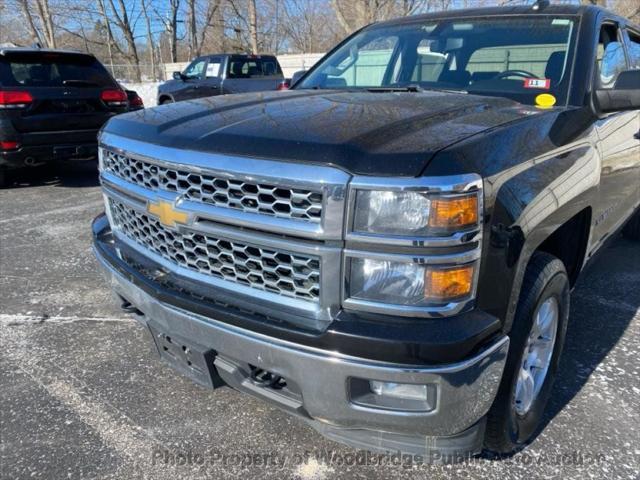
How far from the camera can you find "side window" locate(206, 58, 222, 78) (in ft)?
44.4

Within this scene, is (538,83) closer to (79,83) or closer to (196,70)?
(79,83)

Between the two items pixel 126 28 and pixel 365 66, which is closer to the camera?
pixel 365 66

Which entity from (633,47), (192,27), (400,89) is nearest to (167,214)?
(400,89)

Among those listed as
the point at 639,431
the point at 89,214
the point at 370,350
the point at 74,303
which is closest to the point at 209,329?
the point at 370,350

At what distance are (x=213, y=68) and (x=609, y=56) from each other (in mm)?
11903

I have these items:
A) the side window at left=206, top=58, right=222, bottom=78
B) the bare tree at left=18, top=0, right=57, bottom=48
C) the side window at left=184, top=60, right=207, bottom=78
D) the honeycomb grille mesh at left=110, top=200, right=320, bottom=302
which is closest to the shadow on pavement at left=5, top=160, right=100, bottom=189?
the side window at left=206, top=58, right=222, bottom=78

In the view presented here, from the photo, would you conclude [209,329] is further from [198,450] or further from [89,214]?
[89,214]

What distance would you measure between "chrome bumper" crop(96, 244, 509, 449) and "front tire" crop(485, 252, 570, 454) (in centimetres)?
19

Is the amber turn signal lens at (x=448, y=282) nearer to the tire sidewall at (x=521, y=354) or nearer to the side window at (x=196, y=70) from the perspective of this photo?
the tire sidewall at (x=521, y=354)

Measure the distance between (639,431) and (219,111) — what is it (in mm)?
2417

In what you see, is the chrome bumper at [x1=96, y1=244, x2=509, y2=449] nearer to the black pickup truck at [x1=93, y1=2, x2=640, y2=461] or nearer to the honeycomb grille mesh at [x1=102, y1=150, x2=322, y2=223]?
the black pickup truck at [x1=93, y1=2, x2=640, y2=461]

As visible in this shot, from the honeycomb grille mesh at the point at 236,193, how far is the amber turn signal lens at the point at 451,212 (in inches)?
13.8

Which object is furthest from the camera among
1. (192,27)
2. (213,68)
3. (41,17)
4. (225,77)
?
(192,27)

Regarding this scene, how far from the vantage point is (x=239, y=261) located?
1.93 m
